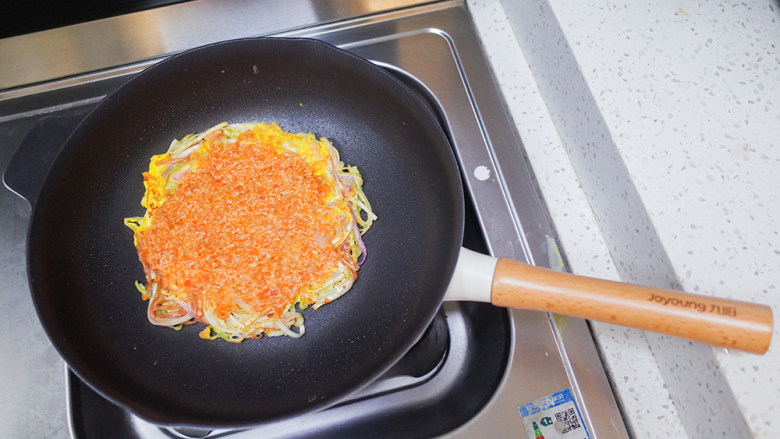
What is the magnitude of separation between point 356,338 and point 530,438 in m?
0.38

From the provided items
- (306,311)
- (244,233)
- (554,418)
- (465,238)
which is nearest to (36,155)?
(244,233)

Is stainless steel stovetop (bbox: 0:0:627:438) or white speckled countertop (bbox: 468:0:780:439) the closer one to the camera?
white speckled countertop (bbox: 468:0:780:439)

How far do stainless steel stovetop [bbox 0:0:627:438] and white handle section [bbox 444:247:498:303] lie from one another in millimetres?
182

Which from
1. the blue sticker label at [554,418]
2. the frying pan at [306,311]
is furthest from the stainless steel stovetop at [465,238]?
the frying pan at [306,311]

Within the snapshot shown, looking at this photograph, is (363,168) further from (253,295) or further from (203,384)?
(203,384)

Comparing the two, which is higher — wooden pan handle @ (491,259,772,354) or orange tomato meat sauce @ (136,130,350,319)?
orange tomato meat sauce @ (136,130,350,319)

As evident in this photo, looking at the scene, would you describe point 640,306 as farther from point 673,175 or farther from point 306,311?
point 306,311

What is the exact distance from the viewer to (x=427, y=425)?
41.0 inches

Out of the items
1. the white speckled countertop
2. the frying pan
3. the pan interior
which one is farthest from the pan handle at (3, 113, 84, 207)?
the white speckled countertop

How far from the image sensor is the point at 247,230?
110 cm

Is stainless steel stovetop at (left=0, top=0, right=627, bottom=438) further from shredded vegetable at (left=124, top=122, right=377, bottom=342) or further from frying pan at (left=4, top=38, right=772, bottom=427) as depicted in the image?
shredded vegetable at (left=124, top=122, right=377, bottom=342)

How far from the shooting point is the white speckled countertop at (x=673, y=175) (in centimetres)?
85

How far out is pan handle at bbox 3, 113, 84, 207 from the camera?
1.17 metres

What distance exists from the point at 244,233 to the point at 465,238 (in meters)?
0.49
